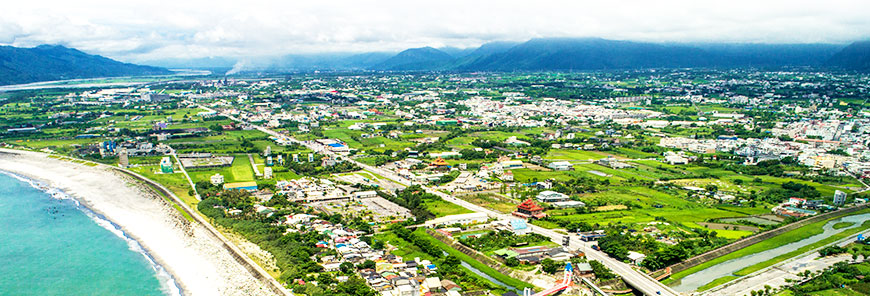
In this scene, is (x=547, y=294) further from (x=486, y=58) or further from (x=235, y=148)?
(x=486, y=58)

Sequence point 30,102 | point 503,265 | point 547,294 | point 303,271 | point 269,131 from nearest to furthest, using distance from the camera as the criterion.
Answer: point 547,294
point 303,271
point 503,265
point 269,131
point 30,102

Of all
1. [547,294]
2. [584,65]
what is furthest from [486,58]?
[547,294]

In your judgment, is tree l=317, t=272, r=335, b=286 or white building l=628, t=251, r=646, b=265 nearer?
tree l=317, t=272, r=335, b=286

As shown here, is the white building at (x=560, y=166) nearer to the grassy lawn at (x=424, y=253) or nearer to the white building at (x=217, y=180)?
the grassy lawn at (x=424, y=253)

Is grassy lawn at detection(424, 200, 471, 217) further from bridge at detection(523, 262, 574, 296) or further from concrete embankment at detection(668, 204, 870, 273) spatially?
concrete embankment at detection(668, 204, 870, 273)

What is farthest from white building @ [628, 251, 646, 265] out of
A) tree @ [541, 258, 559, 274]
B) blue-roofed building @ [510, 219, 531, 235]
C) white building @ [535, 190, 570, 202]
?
white building @ [535, 190, 570, 202]
